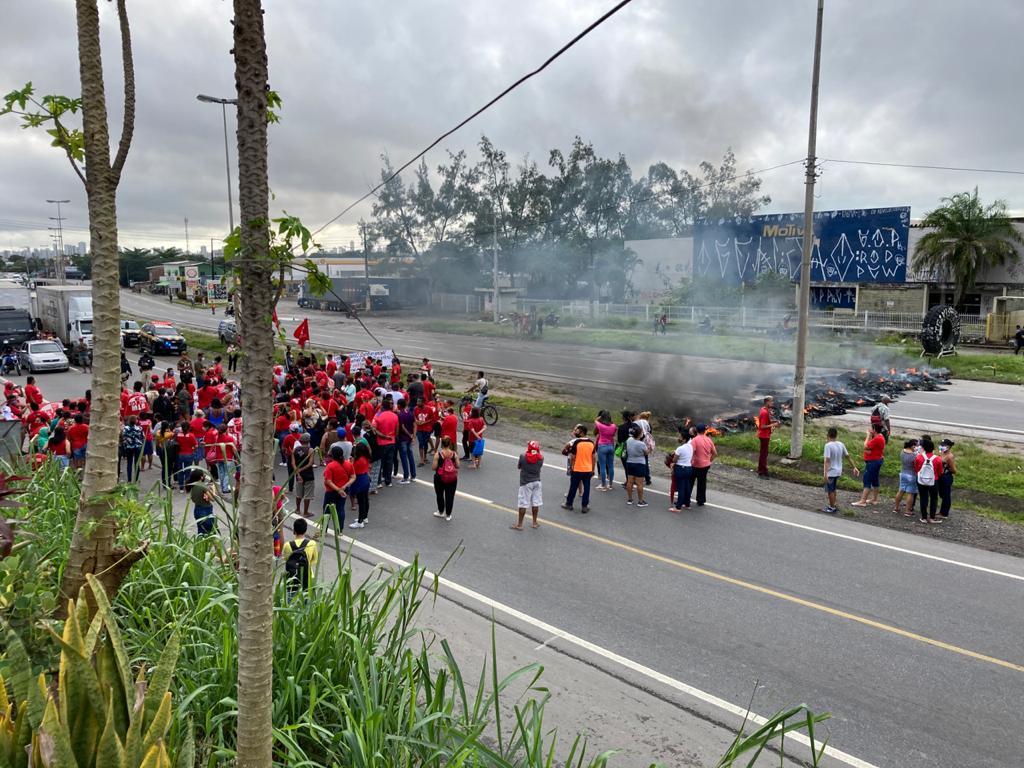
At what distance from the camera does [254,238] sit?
316 cm

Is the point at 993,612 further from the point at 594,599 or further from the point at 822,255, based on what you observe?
the point at 822,255

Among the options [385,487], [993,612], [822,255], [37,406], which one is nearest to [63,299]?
[37,406]

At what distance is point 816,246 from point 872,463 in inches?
1367

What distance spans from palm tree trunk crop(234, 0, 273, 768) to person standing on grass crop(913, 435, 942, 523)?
10.9 metres

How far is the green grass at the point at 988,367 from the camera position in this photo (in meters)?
26.2

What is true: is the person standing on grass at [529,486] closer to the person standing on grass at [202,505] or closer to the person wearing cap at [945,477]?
the person standing on grass at [202,505]

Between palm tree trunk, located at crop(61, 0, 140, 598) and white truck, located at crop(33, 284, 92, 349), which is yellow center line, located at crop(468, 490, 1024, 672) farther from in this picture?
white truck, located at crop(33, 284, 92, 349)

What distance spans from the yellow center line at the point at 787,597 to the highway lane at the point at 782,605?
0.08ft

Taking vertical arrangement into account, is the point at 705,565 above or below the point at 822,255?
below

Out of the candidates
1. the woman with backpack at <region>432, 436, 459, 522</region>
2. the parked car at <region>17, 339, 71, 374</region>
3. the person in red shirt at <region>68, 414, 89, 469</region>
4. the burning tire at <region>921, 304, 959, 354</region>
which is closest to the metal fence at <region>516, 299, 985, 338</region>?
the burning tire at <region>921, 304, 959, 354</region>

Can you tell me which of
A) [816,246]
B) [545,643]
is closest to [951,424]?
[545,643]

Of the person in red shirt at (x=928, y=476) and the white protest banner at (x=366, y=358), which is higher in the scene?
the white protest banner at (x=366, y=358)

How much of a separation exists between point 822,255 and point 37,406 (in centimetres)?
4006

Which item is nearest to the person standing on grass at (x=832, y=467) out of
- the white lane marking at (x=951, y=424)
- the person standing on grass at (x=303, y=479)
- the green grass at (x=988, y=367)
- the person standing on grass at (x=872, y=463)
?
the person standing on grass at (x=872, y=463)
